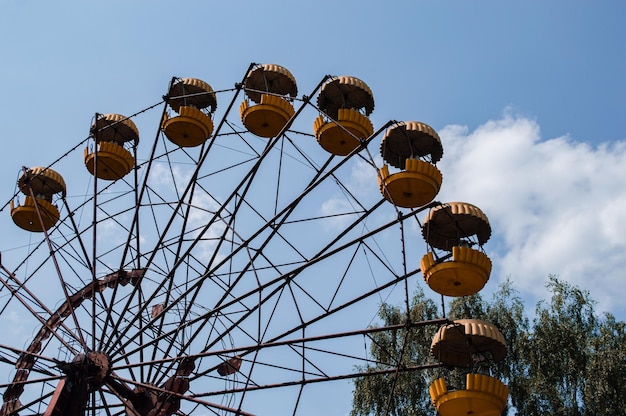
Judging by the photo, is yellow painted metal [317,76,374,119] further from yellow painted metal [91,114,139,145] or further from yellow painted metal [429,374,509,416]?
yellow painted metal [429,374,509,416]

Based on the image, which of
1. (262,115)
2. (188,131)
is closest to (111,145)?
(188,131)

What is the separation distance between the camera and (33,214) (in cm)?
1986

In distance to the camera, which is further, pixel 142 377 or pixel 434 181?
pixel 142 377

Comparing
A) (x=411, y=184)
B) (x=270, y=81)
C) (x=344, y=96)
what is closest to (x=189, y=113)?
(x=270, y=81)

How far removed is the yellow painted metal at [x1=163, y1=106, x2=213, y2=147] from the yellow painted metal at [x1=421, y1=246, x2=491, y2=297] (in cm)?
647

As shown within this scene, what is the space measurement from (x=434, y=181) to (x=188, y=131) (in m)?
6.07

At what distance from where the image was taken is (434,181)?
15.0m

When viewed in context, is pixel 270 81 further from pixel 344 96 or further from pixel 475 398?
pixel 475 398

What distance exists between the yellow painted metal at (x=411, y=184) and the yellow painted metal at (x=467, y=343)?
2.27m

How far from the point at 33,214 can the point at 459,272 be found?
10719 mm

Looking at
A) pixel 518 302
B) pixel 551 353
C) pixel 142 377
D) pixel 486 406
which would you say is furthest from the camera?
pixel 518 302

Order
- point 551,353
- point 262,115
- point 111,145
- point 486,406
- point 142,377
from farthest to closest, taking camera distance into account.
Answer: point 551,353 → point 111,145 → point 262,115 → point 142,377 → point 486,406

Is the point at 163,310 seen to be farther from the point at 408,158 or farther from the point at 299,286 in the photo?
the point at 408,158

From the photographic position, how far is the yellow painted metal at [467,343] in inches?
563
